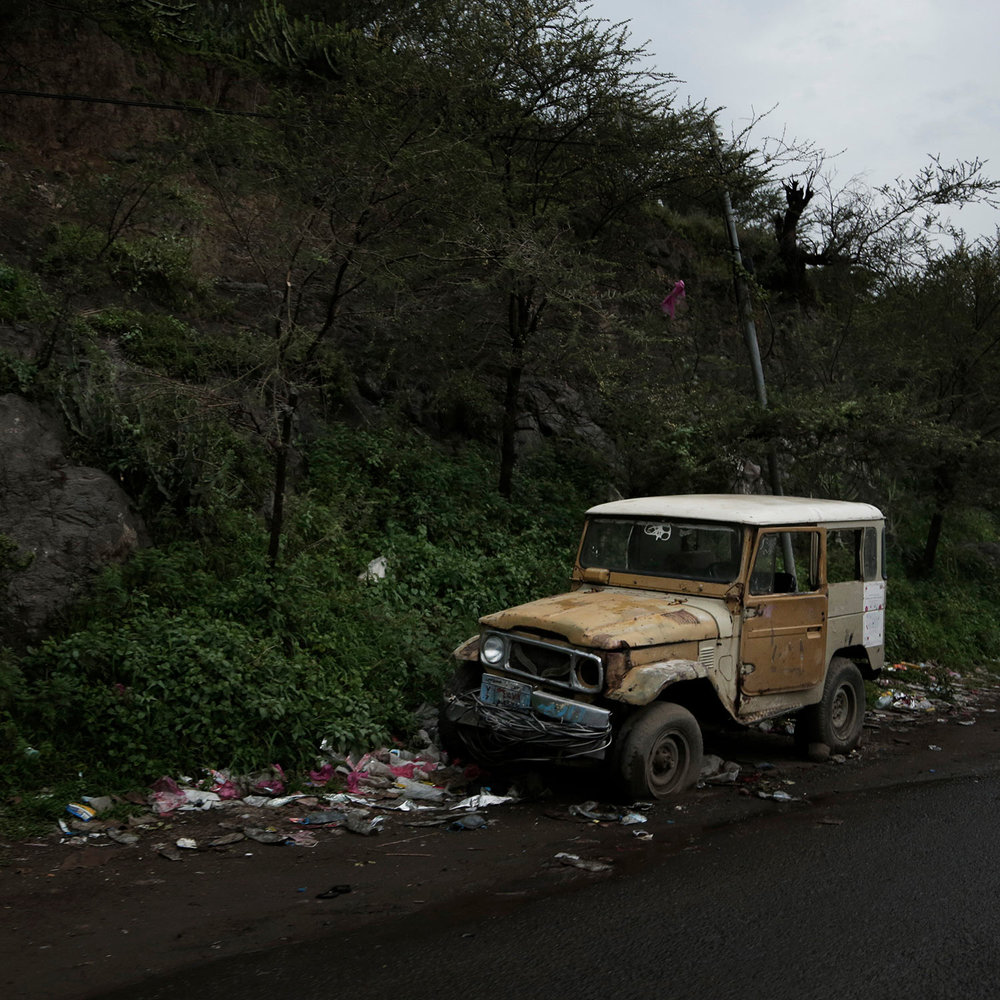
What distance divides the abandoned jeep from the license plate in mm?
12

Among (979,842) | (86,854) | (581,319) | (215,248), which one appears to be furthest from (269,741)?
(215,248)

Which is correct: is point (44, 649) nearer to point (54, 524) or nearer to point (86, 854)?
point (54, 524)

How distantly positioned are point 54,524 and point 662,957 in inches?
257

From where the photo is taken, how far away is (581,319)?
41.5ft

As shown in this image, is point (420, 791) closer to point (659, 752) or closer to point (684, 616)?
point (659, 752)

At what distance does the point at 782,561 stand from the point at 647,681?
7.59ft

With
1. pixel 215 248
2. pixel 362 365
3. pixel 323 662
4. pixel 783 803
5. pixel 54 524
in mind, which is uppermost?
pixel 215 248

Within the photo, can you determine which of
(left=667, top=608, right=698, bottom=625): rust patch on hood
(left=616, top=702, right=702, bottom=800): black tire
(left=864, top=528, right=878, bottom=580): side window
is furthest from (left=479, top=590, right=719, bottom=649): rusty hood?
(left=864, top=528, right=878, bottom=580): side window

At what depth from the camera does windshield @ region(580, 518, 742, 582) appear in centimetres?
740

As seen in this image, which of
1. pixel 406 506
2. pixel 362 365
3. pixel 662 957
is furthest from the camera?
pixel 362 365

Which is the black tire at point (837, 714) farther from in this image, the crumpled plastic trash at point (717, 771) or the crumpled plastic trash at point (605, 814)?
the crumpled plastic trash at point (605, 814)

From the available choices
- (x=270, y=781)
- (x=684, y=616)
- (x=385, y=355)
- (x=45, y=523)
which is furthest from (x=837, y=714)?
(x=385, y=355)

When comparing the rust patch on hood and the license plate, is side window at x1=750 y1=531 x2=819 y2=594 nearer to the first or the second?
the rust patch on hood

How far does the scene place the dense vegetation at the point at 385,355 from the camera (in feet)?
26.0
